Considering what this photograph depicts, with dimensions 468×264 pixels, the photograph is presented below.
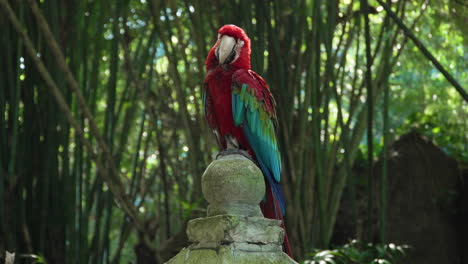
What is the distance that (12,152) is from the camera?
3287 mm

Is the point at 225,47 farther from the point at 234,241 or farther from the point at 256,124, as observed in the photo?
the point at 234,241

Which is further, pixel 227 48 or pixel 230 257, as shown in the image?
pixel 227 48

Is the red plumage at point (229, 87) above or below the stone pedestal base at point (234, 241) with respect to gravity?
above

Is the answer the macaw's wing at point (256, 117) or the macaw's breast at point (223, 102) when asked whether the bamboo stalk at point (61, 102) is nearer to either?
the macaw's breast at point (223, 102)

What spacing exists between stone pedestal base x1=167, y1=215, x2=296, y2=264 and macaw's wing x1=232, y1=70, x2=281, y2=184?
0.45m

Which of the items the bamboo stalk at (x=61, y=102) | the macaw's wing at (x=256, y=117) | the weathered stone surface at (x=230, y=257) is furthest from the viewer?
the bamboo stalk at (x=61, y=102)

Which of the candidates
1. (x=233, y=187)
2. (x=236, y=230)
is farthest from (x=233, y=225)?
(x=233, y=187)

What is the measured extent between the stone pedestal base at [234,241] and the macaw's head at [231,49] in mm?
713

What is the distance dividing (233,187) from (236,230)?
134 mm

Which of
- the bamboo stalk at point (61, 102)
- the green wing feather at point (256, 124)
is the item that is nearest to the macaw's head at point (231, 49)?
the green wing feather at point (256, 124)

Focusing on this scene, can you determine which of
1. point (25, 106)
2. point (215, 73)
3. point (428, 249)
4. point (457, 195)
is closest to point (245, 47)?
point (215, 73)

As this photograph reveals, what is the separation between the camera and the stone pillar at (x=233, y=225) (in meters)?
1.76

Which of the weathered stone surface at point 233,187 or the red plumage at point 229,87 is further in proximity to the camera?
the red plumage at point 229,87

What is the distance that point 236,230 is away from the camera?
1.77m
